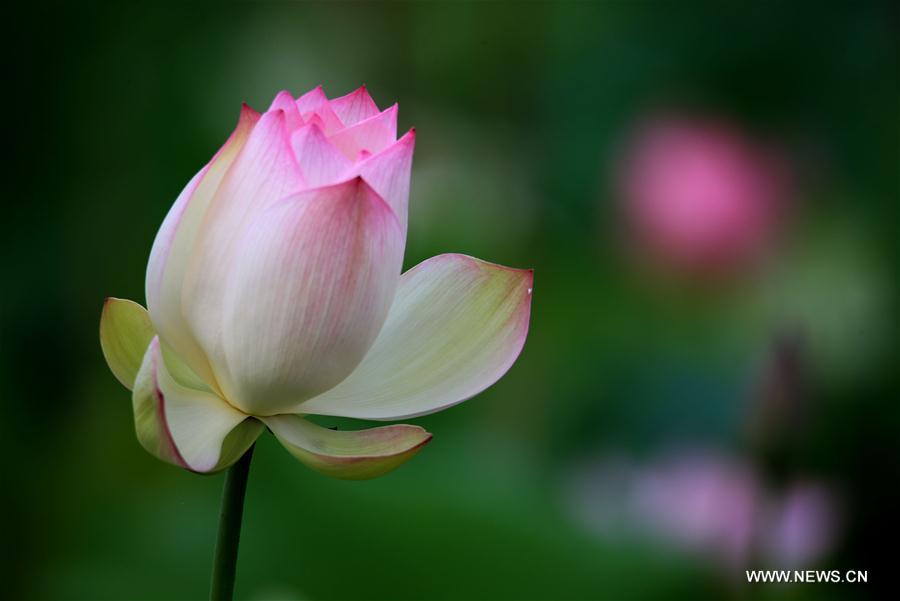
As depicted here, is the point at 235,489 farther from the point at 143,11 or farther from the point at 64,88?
the point at 143,11

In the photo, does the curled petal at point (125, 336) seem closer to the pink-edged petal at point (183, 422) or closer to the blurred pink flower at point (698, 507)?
the pink-edged petal at point (183, 422)

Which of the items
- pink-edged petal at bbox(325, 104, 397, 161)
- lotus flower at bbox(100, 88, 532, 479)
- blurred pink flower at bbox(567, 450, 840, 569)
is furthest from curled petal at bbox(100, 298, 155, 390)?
blurred pink flower at bbox(567, 450, 840, 569)

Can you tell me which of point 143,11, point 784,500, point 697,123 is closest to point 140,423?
point 784,500

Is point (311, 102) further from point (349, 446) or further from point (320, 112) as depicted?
point (349, 446)

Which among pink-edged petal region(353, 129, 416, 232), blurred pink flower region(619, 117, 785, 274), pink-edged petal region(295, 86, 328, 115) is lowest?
pink-edged petal region(353, 129, 416, 232)

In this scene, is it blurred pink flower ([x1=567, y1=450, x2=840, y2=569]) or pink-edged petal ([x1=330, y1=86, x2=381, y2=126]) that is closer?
pink-edged petal ([x1=330, y1=86, x2=381, y2=126])

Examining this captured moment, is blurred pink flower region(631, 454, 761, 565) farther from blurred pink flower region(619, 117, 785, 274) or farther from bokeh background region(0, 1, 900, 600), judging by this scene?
blurred pink flower region(619, 117, 785, 274)

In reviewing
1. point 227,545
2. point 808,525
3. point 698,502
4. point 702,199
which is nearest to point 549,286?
point 702,199
